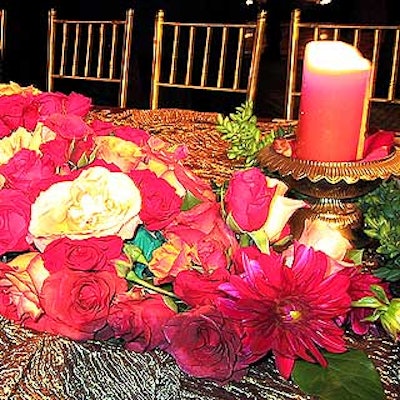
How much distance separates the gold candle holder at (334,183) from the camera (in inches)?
33.0

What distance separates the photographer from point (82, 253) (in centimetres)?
67

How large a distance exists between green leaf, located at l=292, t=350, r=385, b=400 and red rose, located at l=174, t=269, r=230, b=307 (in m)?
0.09

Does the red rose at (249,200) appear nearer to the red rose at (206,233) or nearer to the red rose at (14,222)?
the red rose at (206,233)

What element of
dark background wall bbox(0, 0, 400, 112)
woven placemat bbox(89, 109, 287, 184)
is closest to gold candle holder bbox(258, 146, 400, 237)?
woven placemat bbox(89, 109, 287, 184)

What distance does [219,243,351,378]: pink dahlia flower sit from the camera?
0.63m

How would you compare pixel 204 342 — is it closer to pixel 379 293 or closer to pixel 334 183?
pixel 379 293

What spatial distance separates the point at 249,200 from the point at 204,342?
132 millimetres

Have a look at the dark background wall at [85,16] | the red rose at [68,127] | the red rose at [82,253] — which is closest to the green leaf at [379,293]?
the red rose at [82,253]

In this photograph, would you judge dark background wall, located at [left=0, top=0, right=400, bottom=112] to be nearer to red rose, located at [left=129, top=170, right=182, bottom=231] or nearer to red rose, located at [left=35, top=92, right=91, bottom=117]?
red rose, located at [left=35, top=92, right=91, bottom=117]

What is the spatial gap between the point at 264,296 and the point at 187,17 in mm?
3694

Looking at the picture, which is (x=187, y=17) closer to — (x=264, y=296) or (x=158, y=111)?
(x=158, y=111)

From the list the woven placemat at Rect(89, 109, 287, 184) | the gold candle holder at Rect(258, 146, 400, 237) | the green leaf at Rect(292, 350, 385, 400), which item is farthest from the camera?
the woven placemat at Rect(89, 109, 287, 184)

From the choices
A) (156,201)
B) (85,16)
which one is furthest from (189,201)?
(85,16)

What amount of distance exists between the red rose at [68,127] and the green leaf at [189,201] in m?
0.14
